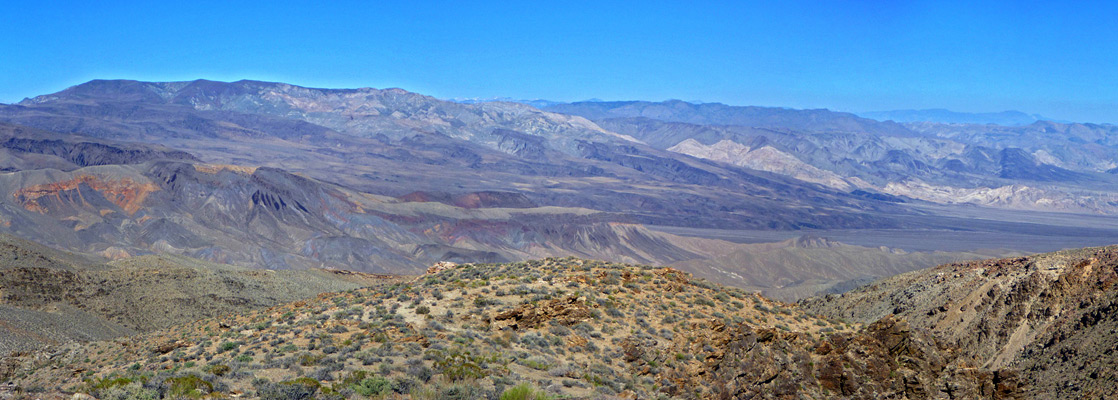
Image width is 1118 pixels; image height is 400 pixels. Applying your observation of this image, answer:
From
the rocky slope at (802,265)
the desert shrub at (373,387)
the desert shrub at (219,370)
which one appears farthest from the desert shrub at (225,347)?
the rocky slope at (802,265)

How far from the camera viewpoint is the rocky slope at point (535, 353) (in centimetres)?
1412

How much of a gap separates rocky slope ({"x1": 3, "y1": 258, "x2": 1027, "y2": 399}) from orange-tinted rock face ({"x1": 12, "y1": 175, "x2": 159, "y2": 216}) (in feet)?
317

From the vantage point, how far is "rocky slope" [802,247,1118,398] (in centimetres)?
2120

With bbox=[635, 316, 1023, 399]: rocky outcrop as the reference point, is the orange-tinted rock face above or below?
below

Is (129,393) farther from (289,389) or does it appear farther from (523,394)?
(523,394)

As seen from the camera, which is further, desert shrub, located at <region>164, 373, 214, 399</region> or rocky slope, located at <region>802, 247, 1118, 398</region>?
rocky slope, located at <region>802, 247, 1118, 398</region>

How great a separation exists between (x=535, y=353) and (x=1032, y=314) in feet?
59.6

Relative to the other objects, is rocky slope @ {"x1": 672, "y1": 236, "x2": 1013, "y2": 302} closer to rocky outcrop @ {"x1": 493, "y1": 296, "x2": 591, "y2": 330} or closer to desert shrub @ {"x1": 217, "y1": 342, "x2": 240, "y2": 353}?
rocky outcrop @ {"x1": 493, "y1": 296, "x2": 591, "y2": 330}

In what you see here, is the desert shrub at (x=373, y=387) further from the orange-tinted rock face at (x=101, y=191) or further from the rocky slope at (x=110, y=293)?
the orange-tinted rock face at (x=101, y=191)

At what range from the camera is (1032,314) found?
26.9 meters

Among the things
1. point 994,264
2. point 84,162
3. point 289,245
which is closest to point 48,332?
point 994,264

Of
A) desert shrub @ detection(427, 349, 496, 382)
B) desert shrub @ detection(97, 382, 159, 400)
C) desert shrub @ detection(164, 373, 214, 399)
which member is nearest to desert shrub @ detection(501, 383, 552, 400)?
desert shrub @ detection(427, 349, 496, 382)

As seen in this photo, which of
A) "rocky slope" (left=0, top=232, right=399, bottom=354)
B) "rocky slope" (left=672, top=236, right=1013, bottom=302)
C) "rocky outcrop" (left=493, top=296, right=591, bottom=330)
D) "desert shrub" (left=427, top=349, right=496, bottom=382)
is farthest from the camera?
"rocky slope" (left=672, top=236, right=1013, bottom=302)

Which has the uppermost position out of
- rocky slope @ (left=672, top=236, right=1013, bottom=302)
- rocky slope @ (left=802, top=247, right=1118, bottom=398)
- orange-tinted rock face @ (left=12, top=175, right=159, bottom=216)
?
rocky slope @ (left=802, top=247, right=1118, bottom=398)
